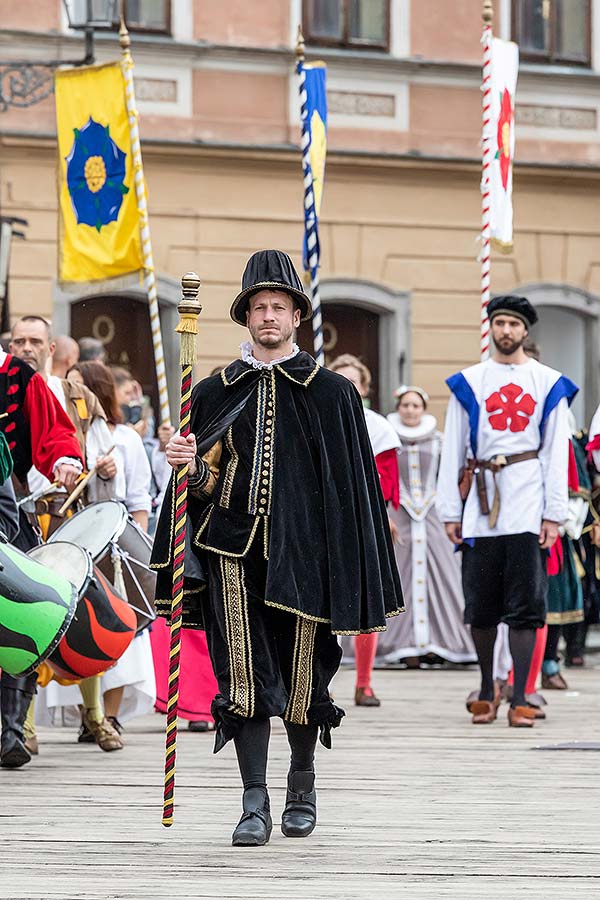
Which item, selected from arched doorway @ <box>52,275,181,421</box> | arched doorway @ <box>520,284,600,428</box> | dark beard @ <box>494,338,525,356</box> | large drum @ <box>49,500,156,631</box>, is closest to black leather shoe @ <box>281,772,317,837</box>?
large drum @ <box>49,500,156,631</box>

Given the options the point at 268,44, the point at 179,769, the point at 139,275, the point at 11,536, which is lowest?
the point at 179,769

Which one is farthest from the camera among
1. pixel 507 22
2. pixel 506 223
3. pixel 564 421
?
pixel 507 22

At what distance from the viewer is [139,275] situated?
12.3 m

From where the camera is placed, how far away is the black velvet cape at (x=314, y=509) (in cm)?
649

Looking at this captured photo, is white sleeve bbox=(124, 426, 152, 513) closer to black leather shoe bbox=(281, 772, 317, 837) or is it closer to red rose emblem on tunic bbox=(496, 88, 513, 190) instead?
red rose emblem on tunic bbox=(496, 88, 513, 190)

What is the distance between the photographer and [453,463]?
33.4 feet

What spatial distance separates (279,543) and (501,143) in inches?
248

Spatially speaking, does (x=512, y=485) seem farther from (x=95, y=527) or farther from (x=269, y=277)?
(x=269, y=277)

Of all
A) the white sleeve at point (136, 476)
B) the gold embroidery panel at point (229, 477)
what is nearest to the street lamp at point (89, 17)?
the white sleeve at point (136, 476)

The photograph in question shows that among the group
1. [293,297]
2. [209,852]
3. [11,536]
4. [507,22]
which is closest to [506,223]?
[11,536]

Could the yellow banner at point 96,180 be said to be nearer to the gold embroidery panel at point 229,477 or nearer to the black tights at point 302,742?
the gold embroidery panel at point 229,477

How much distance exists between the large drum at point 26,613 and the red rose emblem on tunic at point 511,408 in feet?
10.6

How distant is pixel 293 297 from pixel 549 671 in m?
5.96

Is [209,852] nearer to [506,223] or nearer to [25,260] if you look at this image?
[506,223]
